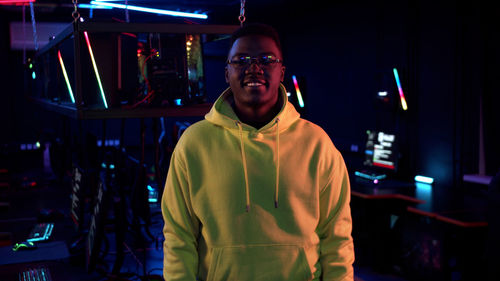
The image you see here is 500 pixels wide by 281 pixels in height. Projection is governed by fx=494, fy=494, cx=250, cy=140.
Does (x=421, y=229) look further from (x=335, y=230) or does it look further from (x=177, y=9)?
(x=177, y=9)

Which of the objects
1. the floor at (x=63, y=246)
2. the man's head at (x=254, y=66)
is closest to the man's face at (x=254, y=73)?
the man's head at (x=254, y=66)

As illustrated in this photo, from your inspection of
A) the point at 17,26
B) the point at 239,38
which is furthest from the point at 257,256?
the point at 17,26

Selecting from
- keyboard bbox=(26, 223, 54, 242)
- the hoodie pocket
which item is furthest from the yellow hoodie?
keyboard bbox=(26, 223, 54, 242)

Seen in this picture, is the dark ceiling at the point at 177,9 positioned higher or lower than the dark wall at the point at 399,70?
higher

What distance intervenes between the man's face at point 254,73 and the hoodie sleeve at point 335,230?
0.30 metres

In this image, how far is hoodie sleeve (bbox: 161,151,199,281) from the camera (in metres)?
1.39

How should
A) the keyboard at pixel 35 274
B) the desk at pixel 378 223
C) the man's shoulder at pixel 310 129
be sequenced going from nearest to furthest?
the man's shoulder at pixel 310 129 → the keyboard at pixel 35 274 → the desk at pixel 378 223

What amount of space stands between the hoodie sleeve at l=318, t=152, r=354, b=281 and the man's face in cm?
30

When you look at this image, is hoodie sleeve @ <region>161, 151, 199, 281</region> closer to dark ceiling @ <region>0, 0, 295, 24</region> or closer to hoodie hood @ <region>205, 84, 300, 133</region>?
hoodie hood @ <region>205, 84, 300, 133</region>

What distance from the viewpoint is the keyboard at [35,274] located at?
2304 millimetres

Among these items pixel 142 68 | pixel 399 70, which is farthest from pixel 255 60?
pixel 399 70

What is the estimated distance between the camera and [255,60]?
4.72ft

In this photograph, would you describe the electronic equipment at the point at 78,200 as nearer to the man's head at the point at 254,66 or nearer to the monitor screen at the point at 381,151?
the man's head at the point at 254,66

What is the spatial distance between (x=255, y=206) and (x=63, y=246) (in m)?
1.91
